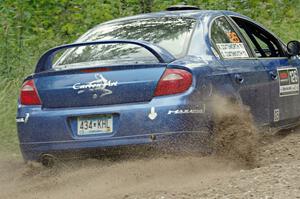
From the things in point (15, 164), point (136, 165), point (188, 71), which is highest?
point (188, 71)

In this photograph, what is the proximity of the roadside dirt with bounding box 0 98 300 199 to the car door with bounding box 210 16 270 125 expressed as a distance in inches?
12.8

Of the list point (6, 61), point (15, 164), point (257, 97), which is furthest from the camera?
point (6, 61)

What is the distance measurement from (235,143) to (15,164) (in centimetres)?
256

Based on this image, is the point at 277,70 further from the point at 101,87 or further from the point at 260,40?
the point at 101,87

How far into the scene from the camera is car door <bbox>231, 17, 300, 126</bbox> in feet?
25.6

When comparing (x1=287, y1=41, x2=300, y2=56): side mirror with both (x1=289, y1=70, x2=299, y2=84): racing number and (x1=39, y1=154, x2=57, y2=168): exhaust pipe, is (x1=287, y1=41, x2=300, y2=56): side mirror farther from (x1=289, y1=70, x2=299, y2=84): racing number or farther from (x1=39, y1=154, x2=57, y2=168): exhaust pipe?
(x1=39, y1=154, x2=57, y2=168): exhaust pipe

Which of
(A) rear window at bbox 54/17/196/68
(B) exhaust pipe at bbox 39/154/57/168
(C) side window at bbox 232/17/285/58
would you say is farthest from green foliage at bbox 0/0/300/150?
(B) exhaust pipe at bbox 39/154/57/168

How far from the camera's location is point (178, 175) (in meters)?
6.03

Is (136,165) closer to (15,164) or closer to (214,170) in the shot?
(214,170)

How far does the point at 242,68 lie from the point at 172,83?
1.30 metres

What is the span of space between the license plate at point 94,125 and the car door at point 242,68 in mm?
1299

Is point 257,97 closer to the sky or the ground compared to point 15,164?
closer to the sky

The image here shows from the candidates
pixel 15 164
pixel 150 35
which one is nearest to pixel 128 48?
pixel 150 35

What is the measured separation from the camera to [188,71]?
6.19 metres
